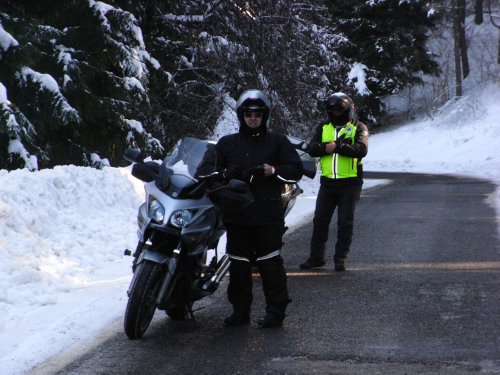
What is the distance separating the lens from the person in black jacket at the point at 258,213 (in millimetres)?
6004

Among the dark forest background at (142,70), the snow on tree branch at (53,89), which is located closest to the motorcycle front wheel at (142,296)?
the dark forest background at (142,70)

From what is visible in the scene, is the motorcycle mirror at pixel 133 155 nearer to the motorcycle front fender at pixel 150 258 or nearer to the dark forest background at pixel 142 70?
the motorcycle front fender at pixel 150 258

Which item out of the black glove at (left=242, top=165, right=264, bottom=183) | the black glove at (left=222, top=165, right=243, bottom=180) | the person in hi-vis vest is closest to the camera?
the black glove at (left=222, top=165, right=243, bottom=180)

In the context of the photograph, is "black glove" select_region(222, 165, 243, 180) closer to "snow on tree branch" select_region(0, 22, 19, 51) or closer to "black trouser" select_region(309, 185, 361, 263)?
"black trouser" select_region(309, 185, 361, 263)

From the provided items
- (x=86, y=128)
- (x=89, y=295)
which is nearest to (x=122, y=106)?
(x=86, y=128)

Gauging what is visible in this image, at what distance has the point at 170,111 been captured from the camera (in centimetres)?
2078

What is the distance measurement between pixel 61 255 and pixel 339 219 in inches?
117

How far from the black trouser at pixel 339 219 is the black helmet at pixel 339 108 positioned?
73 centimetres

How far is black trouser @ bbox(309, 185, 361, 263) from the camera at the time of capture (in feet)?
27.7

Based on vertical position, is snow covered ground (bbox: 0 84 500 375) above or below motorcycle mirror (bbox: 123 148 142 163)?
below

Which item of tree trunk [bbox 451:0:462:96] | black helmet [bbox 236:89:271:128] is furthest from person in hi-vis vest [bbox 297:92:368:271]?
tree trunk [bbox 451:0:462:96]

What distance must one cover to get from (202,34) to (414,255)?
1221 centimetres

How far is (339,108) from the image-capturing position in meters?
8.44

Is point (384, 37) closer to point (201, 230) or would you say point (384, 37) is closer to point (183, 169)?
point (183, 169)
